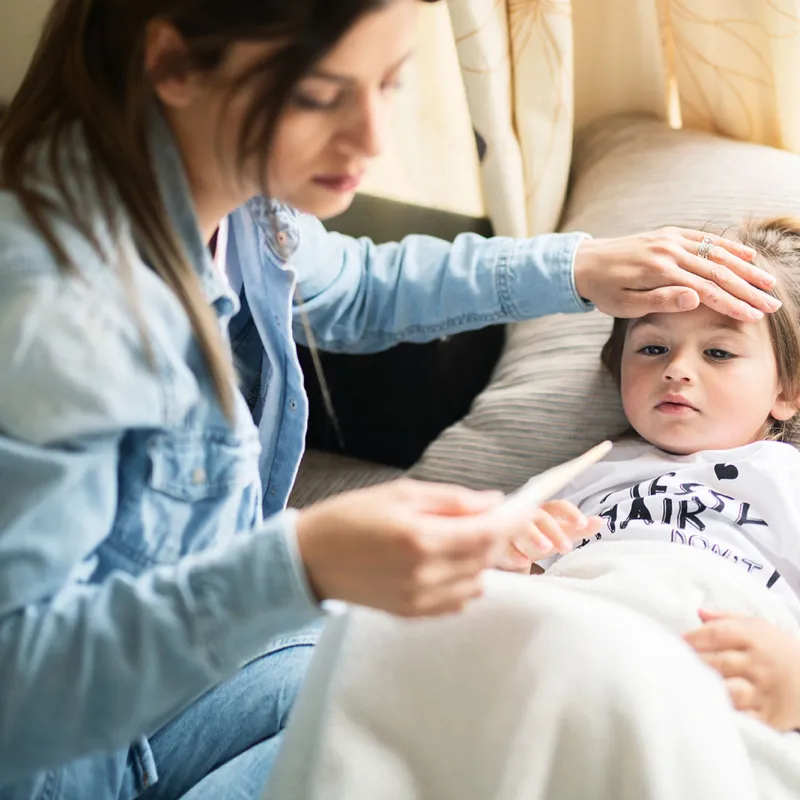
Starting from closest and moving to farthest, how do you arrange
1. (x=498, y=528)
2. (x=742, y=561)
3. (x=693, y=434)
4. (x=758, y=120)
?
(x=498, y=528) → (x=742, y=561) → (x=693, y=434) → (x=758, y=120)

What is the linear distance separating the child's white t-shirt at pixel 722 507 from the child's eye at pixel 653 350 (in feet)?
0.40

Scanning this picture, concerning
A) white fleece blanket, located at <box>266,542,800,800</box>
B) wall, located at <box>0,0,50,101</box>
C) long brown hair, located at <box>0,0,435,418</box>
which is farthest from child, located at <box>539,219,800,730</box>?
wall, located at <box>0,0,50,101</box>

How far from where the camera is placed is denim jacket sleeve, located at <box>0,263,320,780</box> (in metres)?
0.55

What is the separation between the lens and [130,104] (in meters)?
0.60

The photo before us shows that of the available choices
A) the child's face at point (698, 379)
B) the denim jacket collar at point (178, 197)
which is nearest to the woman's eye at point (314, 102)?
the denim jacket collar at point (178, 197)

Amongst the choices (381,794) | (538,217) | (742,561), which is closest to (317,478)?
(538,217)

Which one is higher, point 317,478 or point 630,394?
point 630,394

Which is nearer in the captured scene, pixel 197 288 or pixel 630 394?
pixel 197 288

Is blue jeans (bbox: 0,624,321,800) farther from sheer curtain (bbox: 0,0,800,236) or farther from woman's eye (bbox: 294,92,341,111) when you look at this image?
sheer curtain (bbox: 0,0,800,236)

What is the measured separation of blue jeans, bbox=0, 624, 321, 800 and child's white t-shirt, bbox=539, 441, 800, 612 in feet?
1.11

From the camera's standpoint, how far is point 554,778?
24.1 inches

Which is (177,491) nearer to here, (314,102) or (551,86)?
(314,102)

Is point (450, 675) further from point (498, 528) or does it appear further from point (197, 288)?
point (197, 288)

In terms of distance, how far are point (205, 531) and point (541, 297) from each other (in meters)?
0.46
